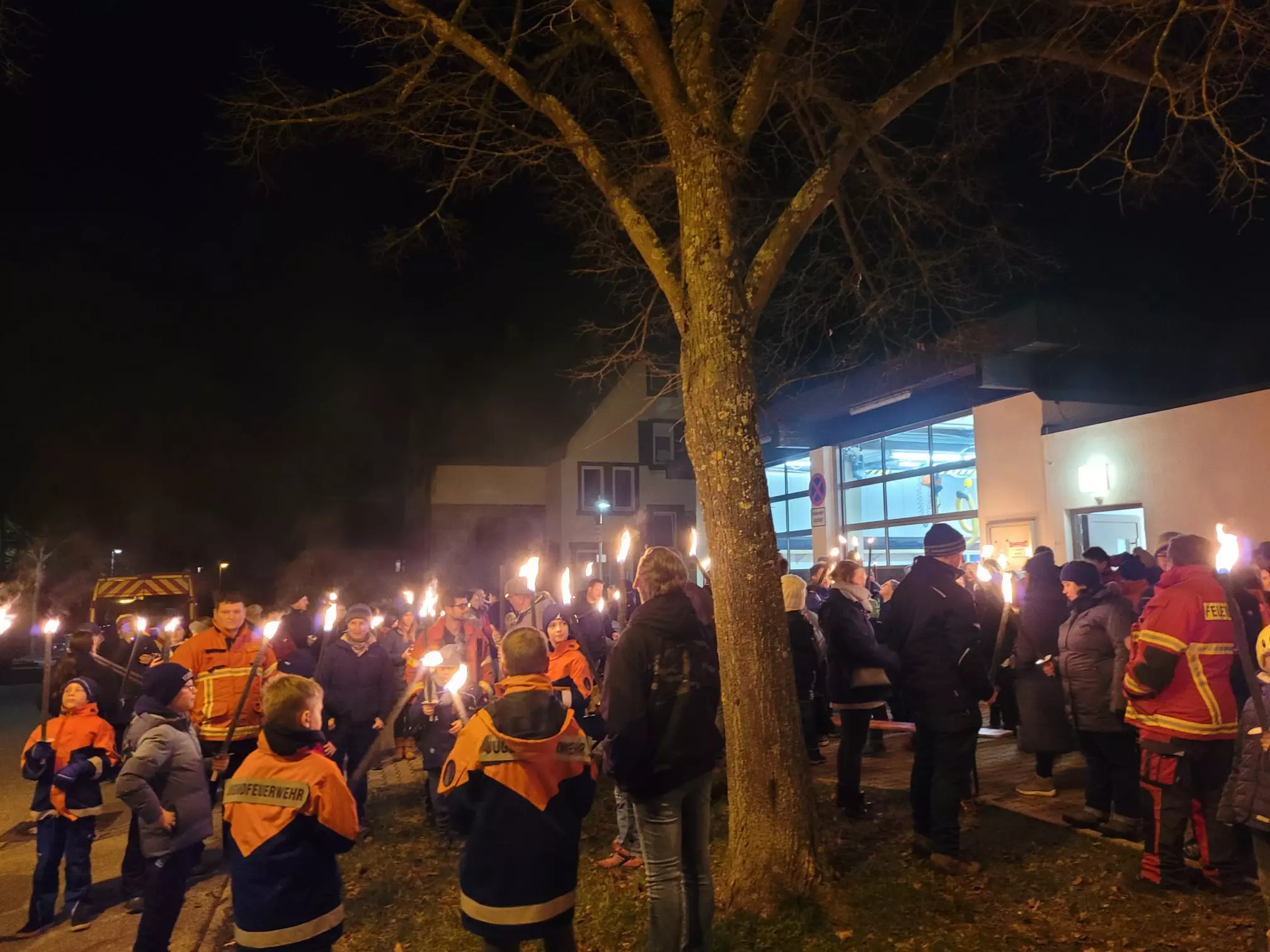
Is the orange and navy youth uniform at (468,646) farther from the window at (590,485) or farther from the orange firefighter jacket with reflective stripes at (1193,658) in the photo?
the window at (590,485)

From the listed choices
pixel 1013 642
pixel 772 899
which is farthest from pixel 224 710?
pixel 1013 642

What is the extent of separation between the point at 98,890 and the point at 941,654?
6.67 meters

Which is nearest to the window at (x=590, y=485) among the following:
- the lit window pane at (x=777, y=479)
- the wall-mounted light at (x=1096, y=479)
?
the lit window pane at (x=777, y=479)

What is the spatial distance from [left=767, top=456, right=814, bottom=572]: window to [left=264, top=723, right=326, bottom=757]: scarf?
21.2 meters

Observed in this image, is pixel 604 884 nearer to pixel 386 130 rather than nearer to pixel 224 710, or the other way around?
pixel 224 710

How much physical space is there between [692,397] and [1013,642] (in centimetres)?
450

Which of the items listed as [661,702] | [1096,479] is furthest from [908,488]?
[661,702]

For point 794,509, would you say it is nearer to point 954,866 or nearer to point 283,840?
point 954,866

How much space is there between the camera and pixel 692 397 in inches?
218

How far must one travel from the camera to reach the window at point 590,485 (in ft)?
91.1

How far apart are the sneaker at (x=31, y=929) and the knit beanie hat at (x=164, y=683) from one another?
233 centimetres

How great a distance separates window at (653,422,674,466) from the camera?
1150 inches

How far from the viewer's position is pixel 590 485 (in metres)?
28.0

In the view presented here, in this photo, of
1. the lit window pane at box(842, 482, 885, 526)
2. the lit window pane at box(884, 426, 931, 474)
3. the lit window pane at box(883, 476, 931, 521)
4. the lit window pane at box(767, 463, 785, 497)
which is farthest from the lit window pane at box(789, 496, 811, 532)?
the lit window pane at box(884, 426, 931, 474)
